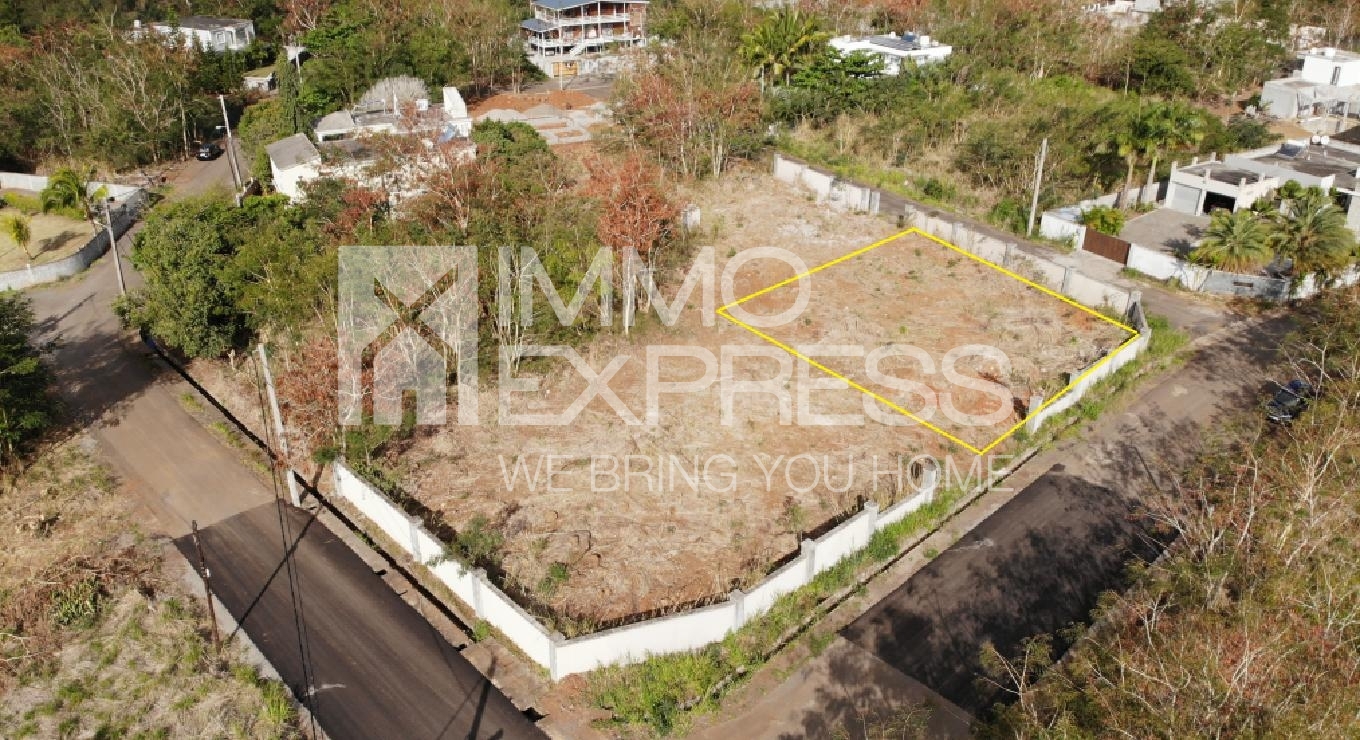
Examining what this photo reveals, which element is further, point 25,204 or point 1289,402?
point 25,204

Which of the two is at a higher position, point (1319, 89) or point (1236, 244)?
point (1319, 89)

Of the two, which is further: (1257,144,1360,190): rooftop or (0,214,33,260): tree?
(1257,144,1360,190): rooftop

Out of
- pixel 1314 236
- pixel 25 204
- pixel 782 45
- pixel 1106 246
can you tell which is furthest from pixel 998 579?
pixel 25 204

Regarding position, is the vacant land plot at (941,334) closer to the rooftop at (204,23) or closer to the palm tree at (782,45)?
the palm tree at (782,45)

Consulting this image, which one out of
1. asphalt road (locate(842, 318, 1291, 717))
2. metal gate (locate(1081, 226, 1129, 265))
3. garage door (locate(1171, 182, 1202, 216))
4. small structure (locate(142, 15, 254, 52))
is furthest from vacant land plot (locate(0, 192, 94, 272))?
garage door (locate(1171, 182, 1202, 216))

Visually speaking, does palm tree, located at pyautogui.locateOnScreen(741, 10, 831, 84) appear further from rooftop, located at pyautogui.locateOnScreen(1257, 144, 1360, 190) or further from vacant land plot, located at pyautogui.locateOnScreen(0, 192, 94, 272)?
vacant land plot, located at pyautogui.locateOnScreen(0, 192, 94, 272)

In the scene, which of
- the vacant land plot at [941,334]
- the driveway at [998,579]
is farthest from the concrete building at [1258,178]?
the driveway at [998,579]

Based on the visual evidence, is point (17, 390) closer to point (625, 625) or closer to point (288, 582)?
point (288, 582)
